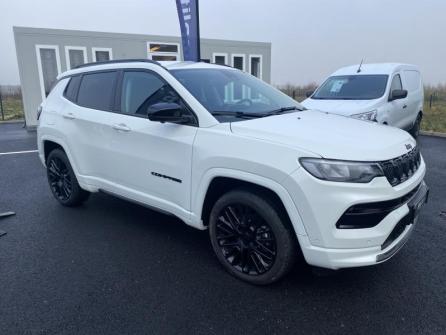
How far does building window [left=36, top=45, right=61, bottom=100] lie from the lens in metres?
13.0

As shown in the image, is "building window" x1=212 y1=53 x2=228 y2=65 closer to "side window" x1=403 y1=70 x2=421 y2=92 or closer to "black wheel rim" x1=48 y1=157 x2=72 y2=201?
"side window" x1=403 y1=70 x2=421 y2=92

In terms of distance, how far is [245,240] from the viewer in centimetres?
303

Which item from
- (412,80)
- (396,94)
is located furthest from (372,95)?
(412,80)

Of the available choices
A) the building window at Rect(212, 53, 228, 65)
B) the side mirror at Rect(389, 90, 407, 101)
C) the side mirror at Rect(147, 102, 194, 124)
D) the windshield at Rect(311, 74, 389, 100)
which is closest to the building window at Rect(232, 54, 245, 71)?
the building window at Rect(212, 53, 228, 65)

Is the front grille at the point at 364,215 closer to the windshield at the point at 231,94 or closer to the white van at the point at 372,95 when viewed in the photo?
the windshield at the point at 231,94

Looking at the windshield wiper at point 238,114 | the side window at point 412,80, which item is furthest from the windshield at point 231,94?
the side window at point 412,80

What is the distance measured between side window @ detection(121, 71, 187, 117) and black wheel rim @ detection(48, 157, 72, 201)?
159 centimetres

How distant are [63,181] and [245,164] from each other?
126 inches

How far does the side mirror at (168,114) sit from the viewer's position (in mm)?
3043

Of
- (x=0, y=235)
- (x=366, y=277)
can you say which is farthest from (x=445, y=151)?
(x=0, y=235)

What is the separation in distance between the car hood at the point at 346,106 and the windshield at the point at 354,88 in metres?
0.30

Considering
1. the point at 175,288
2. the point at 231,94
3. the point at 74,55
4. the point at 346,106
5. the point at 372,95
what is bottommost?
the point at 175,288

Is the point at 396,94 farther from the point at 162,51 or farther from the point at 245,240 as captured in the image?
the point at 162,51

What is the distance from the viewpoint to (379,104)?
718 cm
